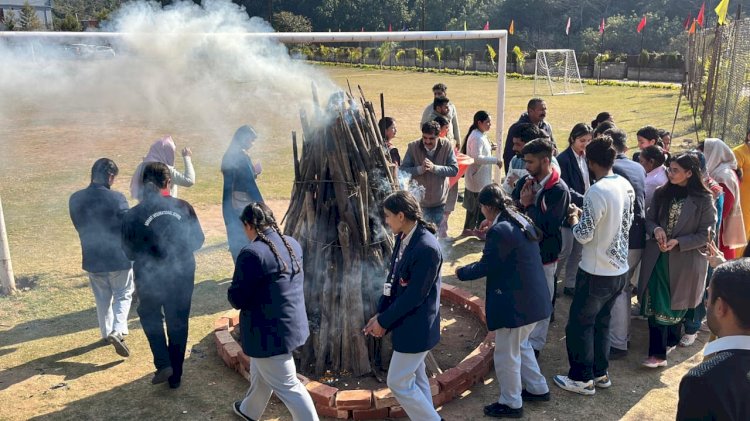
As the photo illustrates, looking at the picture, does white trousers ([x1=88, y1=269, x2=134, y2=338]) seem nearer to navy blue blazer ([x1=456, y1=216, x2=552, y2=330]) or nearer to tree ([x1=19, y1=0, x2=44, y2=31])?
navy blue blazer ([x1=456, y1=216, x2=552, y2=330])

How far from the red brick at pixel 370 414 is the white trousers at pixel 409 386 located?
1.63 feet

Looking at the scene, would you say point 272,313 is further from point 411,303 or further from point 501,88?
point 501,88

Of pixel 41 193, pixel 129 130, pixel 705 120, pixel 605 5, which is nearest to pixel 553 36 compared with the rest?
pixel 605 5

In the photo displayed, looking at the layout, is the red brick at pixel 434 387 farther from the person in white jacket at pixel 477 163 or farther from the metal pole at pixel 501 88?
the metal pole at pixel 501 88

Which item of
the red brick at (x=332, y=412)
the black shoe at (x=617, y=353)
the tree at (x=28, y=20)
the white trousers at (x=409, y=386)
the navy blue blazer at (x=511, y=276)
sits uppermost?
the tree at (x=28, y=20)

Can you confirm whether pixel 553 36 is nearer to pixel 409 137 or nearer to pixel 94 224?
pixel 409 137

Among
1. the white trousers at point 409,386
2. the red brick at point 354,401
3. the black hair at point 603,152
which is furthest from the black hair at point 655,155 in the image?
the red brick at point 354,401

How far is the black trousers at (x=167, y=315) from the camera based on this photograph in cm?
502

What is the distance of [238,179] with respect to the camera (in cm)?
682

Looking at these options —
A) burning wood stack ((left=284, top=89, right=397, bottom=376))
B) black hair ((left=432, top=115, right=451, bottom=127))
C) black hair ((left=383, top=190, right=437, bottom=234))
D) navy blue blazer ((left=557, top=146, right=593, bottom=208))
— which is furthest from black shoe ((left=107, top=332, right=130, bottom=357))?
black hair ((left=432, top=115, right=451, bottom=127))

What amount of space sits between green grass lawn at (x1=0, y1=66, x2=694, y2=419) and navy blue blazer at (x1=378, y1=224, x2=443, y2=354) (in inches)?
54.7

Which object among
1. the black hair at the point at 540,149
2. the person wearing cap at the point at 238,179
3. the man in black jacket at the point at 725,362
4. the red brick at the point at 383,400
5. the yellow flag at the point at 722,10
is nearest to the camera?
the man in black jacket at the point at 725,362

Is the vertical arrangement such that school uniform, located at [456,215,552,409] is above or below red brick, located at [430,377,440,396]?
above

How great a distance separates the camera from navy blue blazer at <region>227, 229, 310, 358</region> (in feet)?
12.8
